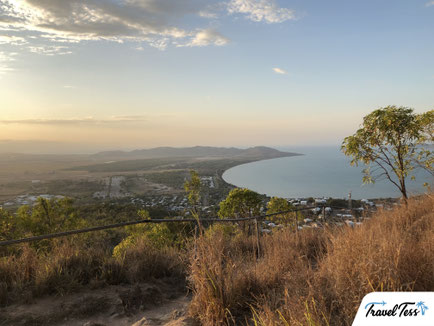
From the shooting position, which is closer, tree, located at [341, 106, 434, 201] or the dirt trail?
the dirt trail

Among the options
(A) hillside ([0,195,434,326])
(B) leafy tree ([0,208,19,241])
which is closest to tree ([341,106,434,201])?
(A) hillside ([0,195,434,326])

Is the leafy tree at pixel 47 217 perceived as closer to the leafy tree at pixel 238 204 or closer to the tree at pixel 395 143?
the leafy tree at pixel 238 204

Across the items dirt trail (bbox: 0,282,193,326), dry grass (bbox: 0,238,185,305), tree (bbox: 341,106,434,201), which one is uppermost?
tree (bbox: 341,106,434,201)

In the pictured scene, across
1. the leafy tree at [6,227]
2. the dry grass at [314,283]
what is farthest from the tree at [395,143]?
the leafy tree at [6,227]

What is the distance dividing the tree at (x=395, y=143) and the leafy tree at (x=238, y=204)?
1187 centimetres

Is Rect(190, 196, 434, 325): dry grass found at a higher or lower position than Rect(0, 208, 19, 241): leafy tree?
higher

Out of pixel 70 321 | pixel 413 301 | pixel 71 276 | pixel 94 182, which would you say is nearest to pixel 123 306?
pixel 70 321

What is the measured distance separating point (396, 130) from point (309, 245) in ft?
20.9

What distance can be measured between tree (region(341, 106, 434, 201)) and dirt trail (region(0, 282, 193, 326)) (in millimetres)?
8656

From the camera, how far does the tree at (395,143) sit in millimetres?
9414

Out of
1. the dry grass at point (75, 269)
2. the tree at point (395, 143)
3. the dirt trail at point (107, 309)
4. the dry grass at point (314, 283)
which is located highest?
the tree at point (395, 143)

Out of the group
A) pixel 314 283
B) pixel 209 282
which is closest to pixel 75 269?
pixel 209 282

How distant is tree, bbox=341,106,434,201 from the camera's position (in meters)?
9.41

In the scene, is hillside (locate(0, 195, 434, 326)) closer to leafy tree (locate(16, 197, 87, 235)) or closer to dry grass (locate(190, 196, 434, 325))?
dry grass (locate(190, 196, 434, 325))
